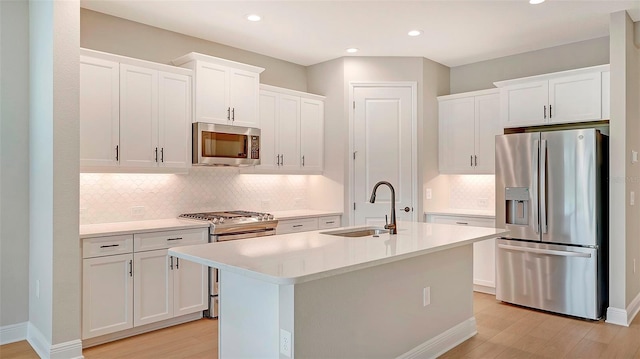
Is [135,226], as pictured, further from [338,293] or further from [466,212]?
[466,212]

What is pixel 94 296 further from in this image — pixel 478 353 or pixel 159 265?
pixel 478 353

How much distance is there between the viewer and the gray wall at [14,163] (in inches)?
132

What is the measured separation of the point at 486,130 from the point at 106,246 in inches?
161

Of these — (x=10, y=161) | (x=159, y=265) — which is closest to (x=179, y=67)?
(x=10, y=161)

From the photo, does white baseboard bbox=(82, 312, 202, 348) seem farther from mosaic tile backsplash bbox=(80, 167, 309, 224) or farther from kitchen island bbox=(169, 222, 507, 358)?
kitchen island bbox=(169, 222, 507, 358)

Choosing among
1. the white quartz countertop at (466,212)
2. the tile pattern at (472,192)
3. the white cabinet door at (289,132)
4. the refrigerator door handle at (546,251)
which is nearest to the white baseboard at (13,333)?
the white cabinet door at (289,132)

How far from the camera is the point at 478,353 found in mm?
3146

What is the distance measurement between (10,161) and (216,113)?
5.63ft

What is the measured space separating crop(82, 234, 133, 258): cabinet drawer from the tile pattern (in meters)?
→ 3.89

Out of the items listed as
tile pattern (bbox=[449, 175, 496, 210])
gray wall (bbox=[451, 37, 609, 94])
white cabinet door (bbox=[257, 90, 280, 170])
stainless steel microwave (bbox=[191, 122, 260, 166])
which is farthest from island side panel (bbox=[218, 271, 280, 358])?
gray wall (bbox=[451, 37, 609, 94])

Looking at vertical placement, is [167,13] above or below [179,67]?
above

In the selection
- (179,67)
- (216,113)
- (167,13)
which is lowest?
(216,113)

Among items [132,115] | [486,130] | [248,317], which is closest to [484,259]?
[486,130]

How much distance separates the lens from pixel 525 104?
14.9 ft
